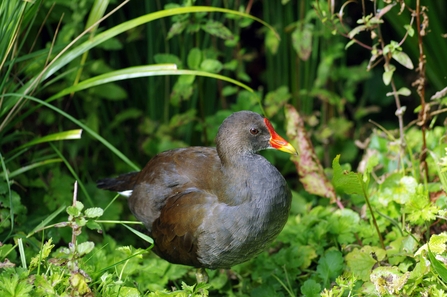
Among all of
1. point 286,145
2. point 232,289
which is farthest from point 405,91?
point 232,289

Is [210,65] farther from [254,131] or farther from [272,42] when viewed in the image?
[254,131]

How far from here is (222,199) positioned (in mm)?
2598

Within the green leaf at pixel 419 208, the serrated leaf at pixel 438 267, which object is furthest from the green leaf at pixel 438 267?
the green leaf at pixel 419 208

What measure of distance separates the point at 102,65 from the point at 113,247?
1081 millimetres

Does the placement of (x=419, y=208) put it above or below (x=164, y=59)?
below

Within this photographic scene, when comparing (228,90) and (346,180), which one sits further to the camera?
(228,90)

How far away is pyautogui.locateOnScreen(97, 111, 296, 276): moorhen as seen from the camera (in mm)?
2533

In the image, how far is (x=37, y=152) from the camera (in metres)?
3.40

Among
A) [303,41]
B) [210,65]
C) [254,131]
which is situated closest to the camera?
[254,131]

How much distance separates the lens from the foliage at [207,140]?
2.53 meters

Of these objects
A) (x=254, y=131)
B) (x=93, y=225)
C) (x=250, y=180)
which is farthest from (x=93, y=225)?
(x=254, y=131)

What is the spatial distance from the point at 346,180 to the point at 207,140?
4.33 ft

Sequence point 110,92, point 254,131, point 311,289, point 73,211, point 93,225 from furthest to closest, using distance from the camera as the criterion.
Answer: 1. point 110,92
2. point 254,131
3. point 311,289
4. point 93,225
5. point 73,211

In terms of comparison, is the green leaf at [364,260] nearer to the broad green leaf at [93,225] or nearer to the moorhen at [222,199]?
the moorhen at [222,199]
